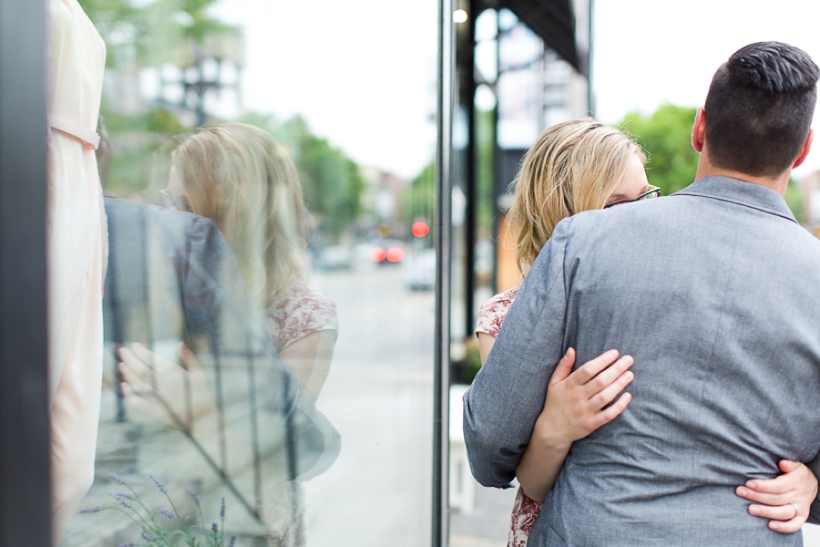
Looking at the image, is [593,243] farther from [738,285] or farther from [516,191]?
[516,191]

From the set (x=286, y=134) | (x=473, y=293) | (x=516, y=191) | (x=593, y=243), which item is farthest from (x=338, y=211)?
(x=473, y=293)

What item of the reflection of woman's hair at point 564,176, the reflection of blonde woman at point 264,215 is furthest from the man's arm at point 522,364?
the reflection of blonde woman at point 264,215

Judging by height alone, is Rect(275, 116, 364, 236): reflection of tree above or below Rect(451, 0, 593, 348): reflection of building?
below

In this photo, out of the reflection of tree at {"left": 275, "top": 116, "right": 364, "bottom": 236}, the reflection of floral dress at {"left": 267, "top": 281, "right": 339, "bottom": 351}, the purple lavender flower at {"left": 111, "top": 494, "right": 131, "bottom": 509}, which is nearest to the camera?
the purple lavender flower at {"left": 111, "top": 494, "right": 131, "bottom": 509}

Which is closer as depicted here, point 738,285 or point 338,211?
point 738,285

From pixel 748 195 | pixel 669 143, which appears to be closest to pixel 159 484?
pixel 748 195

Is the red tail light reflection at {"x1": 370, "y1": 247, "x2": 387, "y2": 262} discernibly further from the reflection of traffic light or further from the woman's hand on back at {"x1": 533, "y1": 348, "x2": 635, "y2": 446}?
the woman's hand on back at {"x1": 533, "y1": 348, "x2": 635, "y2": 446}

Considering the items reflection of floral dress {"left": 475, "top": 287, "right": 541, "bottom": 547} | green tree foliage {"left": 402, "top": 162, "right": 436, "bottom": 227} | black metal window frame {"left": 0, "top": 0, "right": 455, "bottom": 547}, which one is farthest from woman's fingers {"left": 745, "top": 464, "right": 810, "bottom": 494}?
green tree foliage {"left": 402, "top": 162, "right": 436, "bottom": 227}

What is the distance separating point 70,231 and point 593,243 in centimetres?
79

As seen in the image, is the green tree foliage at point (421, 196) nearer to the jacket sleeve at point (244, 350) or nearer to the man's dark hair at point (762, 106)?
the jacket sleeve at point (244, 350)

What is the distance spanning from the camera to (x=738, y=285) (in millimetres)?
914

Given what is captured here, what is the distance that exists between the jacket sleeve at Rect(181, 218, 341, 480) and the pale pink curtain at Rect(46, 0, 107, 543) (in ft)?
0.70

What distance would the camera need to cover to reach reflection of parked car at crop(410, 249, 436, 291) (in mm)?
2547

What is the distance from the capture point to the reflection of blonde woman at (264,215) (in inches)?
42.1
